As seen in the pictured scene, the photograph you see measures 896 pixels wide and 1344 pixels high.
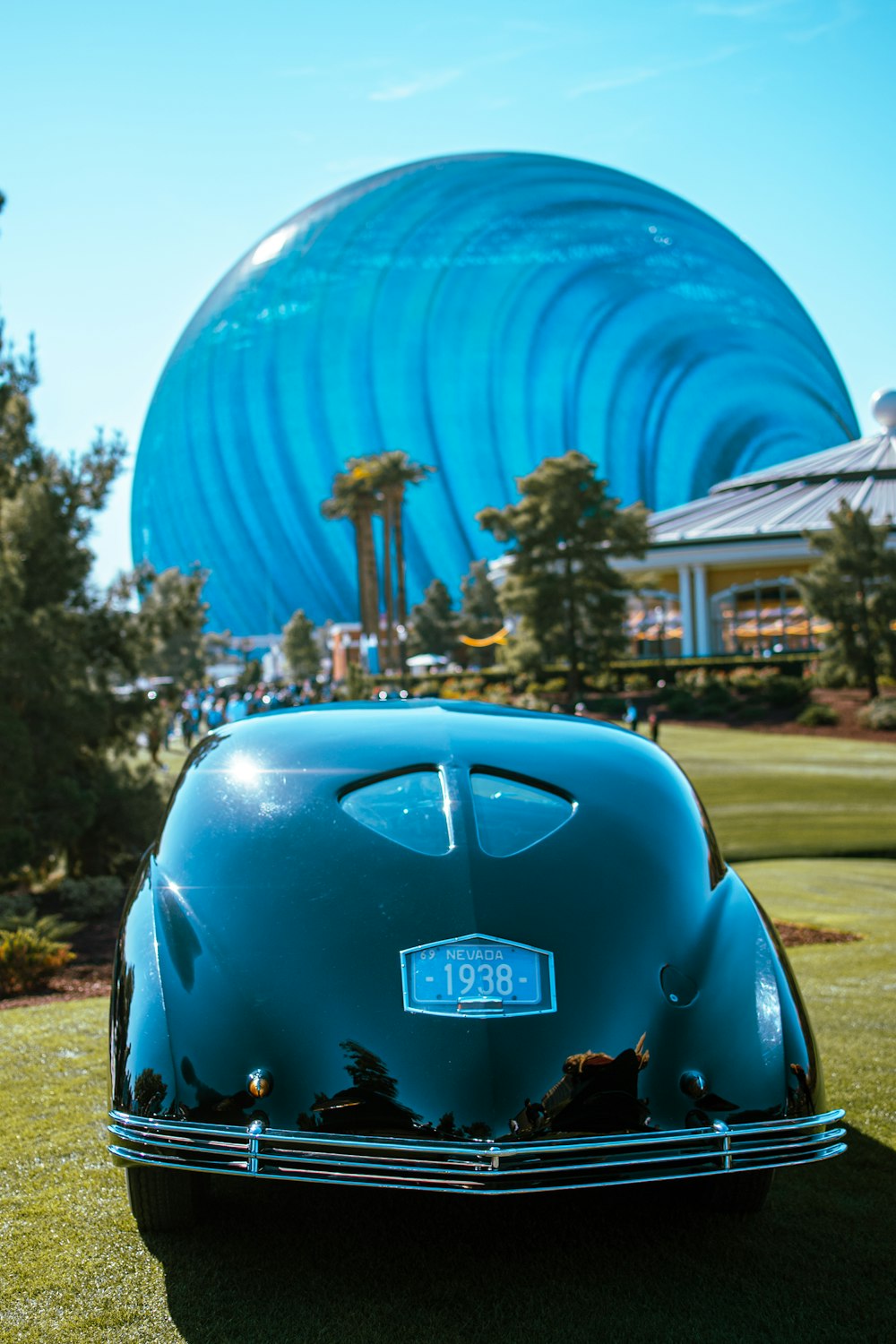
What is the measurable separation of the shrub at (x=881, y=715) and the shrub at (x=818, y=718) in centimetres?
73

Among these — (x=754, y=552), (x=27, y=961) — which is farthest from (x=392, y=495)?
(x=27, y=961)

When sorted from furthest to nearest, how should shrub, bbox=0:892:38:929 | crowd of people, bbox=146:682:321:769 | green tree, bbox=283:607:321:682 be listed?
1. green tree, bbox=283:607:321:682
2. crowd of people, bbox=146:682:321:769
3. shrub, bbox=0:892:38:929

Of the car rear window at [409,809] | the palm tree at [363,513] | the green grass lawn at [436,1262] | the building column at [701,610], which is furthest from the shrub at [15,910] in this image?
the palm tree at [363,513]

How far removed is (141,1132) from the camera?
2912mm

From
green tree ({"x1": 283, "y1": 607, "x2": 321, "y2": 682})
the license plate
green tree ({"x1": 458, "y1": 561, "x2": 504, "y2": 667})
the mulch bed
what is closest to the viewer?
the license plate

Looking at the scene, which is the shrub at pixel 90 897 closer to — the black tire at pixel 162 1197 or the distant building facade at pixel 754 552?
the black tire at pixel 162 1197

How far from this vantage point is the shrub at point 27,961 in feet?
24.1

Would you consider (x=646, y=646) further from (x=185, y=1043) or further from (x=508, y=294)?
(x=185, y=1043)

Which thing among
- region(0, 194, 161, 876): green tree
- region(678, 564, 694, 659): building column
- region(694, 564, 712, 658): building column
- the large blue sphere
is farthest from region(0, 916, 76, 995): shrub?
the large blue sphere

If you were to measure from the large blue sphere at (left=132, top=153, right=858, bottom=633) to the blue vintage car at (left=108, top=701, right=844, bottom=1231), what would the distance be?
274 feet

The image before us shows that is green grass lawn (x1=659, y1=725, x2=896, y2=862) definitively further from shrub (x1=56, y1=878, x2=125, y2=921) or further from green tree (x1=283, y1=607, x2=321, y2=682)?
green tree (x1=283, y1=607, x2=321, y2=682)

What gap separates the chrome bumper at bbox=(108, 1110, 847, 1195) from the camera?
271cm

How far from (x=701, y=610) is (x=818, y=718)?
1636 centimetres

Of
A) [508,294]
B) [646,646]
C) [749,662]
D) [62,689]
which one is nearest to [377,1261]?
[62,689]
